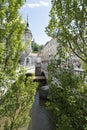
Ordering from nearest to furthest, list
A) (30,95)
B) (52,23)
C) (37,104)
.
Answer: (52,23) → (30,95) → (37,104)

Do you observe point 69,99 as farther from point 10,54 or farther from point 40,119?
point 40,119

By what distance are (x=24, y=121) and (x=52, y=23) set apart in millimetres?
4490

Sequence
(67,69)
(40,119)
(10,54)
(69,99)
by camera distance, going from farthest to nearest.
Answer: (40,119) < (67,69) < (10,54) < (69,99)

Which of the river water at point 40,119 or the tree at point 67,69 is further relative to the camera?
the river water at point 40,119

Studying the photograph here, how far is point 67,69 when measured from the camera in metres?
9.48

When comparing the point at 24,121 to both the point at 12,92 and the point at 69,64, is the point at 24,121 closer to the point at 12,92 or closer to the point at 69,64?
the point at 12,92

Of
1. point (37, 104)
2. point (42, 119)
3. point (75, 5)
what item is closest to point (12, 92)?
point (75, 5)

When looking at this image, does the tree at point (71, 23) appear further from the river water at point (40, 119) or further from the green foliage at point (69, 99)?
the river water at point (40, 119)

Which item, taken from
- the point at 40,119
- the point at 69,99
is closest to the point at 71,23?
the point at 69,99

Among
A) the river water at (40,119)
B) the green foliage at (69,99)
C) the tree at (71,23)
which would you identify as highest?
the tree at (71,23)

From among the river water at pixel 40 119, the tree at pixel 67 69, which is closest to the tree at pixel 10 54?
the tree at pixel 67 69

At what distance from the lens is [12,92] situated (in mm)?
9375

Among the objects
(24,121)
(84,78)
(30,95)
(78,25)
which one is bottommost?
(24,121)

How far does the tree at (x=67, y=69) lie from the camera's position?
873 cm
